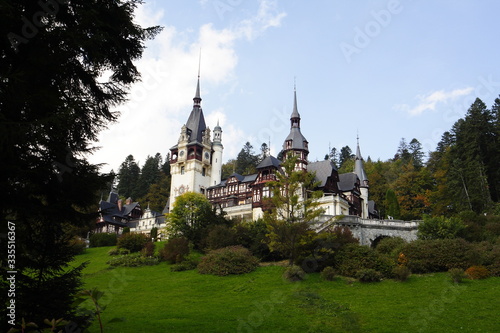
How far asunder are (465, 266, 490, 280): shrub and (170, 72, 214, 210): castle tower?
152 ft

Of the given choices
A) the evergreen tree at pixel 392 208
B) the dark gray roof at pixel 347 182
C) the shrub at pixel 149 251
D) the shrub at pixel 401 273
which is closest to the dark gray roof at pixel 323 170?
the dark gray roof at pixel 347 182

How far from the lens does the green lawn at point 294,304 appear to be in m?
17.7

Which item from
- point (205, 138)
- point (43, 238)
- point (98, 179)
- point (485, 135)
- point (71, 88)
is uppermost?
point (205, 138)

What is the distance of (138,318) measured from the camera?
19.1 m

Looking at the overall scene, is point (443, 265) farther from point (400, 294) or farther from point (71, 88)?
point (71, 88)

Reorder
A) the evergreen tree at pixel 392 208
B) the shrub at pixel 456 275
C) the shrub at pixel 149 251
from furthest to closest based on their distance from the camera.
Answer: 1. the evergreen tree at pixel 392 208
2. the shrub at pixel 149 251
3. the shrub at pixel 456 275

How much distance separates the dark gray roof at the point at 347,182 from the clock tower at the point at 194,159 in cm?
2252

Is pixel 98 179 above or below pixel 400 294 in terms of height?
above

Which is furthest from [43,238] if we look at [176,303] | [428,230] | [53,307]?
[428,230]

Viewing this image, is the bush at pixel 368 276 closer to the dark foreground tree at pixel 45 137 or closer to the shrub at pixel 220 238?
the shrub at pixel 220 238

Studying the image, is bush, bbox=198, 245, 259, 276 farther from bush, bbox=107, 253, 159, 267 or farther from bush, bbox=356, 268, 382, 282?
bush, bbox=356, 268, 382, 282

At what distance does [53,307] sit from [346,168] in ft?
290

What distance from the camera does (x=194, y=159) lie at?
69250 mm

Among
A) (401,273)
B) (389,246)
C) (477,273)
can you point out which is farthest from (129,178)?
(477,273)
